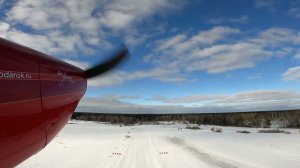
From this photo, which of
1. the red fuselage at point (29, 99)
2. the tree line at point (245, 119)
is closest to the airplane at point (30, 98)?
the red fuselage at point (29, 99)

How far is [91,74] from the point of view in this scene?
6.49 metres

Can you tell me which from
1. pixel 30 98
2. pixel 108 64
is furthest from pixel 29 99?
pixel 108 64

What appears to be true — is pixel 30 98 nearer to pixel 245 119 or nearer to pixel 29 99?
pixel 29 99

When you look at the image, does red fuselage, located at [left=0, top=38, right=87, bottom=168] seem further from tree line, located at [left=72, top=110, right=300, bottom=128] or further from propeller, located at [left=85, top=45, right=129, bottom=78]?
tree line, located at [left=72, top=110, right=300, bottom=128]

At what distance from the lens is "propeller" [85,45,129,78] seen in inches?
256

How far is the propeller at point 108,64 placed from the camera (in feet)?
21.4

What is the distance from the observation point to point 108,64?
6.77m

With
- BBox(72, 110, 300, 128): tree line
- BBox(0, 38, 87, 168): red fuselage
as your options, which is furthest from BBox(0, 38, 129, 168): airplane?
BBox(72, 110, 300, 128): tree line

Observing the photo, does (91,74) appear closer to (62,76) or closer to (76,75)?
(76,75)

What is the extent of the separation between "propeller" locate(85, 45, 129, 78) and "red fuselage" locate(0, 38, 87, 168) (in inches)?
29.2

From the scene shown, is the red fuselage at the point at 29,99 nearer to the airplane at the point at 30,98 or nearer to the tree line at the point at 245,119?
the airplane at the point at 30,98

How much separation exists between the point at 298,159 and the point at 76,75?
30.2 feet

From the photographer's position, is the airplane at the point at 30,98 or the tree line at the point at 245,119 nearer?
the airplane at the point at 30,98

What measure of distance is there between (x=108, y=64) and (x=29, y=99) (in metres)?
2.40
